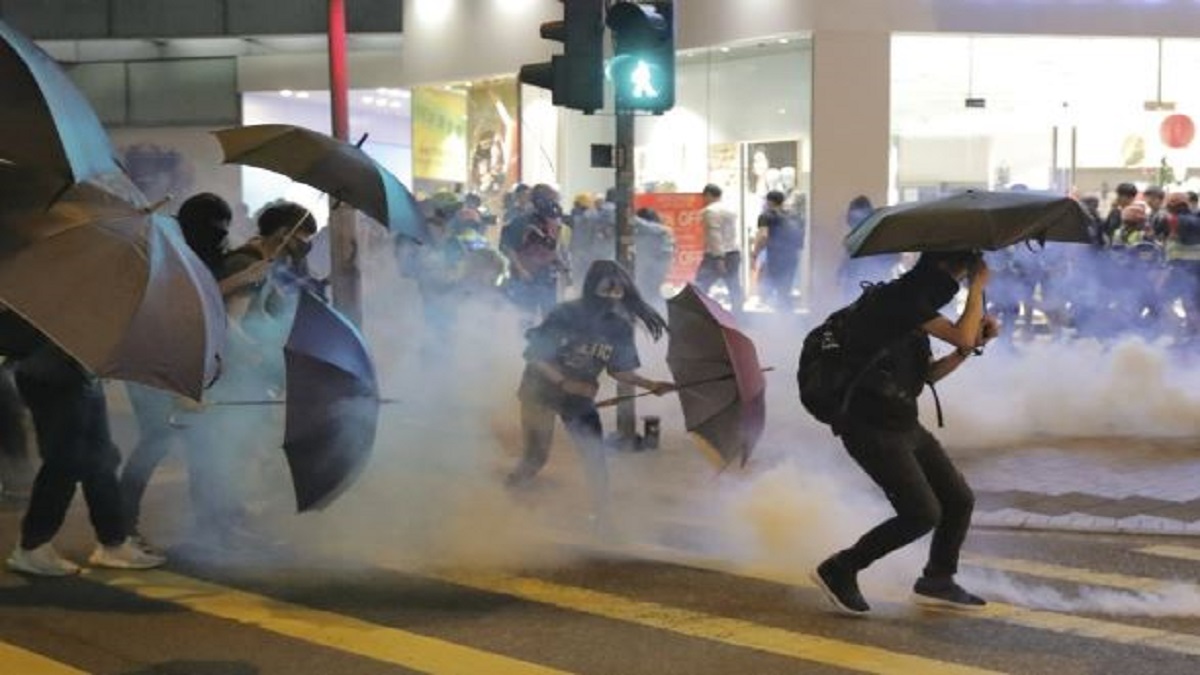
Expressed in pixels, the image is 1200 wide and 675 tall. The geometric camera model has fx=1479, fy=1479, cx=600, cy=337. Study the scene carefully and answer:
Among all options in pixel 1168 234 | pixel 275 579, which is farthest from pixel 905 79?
pixel 275 579

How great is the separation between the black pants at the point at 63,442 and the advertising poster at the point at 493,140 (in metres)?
13.3

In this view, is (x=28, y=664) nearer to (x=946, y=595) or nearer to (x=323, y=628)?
(x=323, y=628)


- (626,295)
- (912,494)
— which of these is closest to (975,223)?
(912,494)

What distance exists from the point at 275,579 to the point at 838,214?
1117cm

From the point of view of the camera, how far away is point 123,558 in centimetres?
661

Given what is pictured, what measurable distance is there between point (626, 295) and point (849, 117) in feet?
32.3

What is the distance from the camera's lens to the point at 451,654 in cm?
529

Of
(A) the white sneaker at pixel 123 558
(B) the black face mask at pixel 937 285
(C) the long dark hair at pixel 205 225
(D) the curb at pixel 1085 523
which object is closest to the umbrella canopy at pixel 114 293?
(C) the long dark hair at pixel 205 225

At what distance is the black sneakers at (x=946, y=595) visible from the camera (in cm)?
588

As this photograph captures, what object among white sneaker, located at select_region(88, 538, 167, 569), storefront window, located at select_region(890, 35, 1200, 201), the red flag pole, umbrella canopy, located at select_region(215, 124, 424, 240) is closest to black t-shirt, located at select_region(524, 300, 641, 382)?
umbrella canopy, located at select_region(215, 124, 424, 240)

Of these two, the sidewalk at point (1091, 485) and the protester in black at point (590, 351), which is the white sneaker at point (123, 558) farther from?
the sidewalk at point (1091, 485)

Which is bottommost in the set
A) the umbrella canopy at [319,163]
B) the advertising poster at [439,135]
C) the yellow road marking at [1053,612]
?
the yellow road marking at [1053,612]

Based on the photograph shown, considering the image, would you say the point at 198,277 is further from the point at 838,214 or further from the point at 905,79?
the point at 905,79

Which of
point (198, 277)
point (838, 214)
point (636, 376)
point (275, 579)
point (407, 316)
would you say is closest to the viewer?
point (198, 277)
